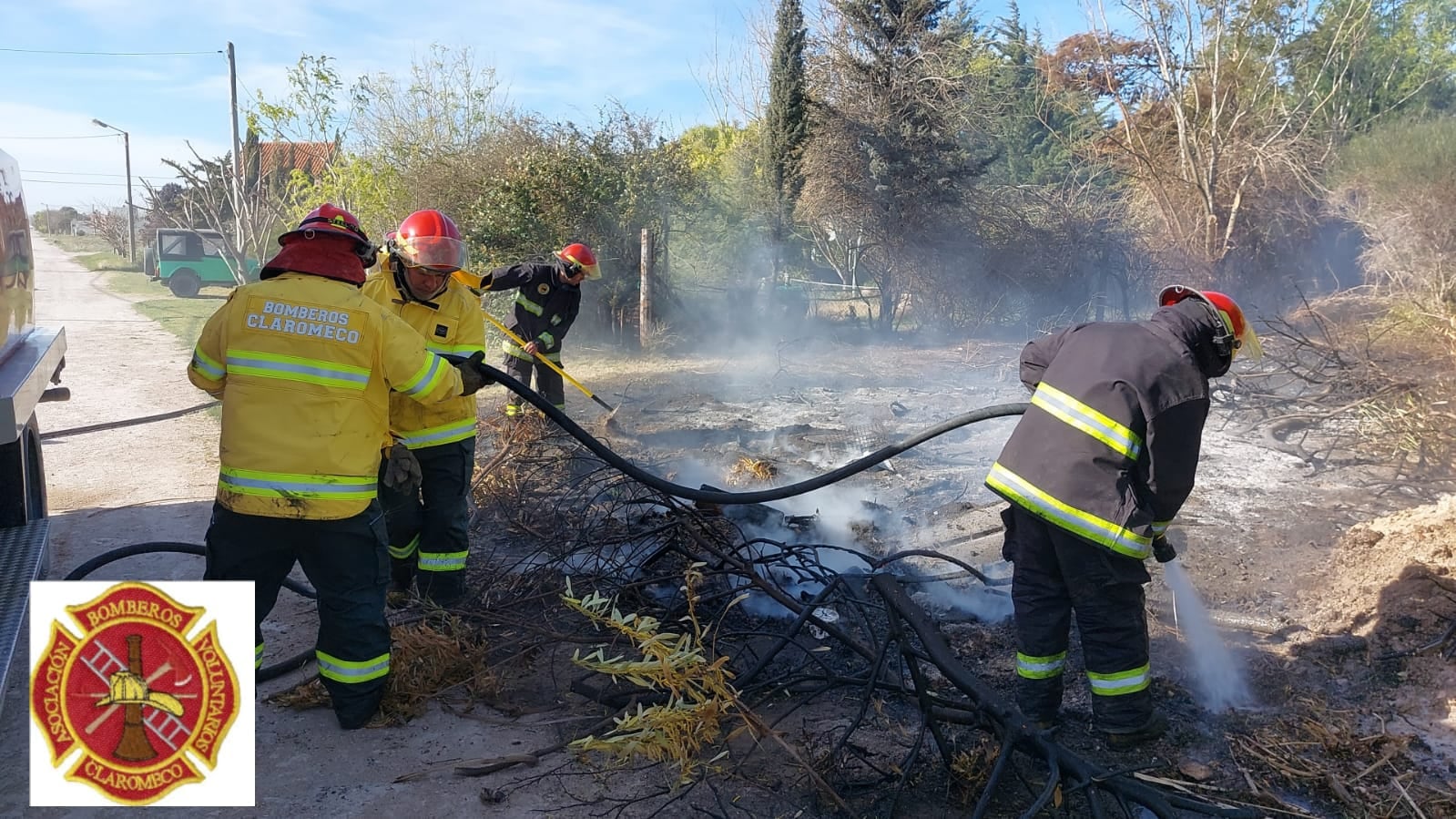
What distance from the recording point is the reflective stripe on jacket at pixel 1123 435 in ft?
10.6

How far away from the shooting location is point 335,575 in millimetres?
3256

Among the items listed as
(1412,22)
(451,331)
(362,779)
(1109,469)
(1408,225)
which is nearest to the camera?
(362,779)

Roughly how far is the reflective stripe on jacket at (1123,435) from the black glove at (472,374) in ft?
7.44

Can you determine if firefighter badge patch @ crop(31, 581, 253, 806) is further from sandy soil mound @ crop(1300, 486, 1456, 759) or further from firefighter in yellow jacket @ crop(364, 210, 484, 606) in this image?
sandy soil mound @ crop(1300, 486, 1456, 759)

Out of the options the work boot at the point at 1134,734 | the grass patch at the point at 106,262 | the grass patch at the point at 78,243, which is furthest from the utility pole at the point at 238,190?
the grass patch at the point at 78,243

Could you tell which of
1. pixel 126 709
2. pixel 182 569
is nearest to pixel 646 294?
pixel 182 569

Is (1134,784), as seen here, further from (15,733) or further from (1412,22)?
(1412,22)

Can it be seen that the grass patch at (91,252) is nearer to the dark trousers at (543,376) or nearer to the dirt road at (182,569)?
the dirt road at (182,569)

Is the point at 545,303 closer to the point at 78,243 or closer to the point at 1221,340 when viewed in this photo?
the point at 1221,340

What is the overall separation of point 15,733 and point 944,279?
51.4 feet

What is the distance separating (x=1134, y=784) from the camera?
2658mm

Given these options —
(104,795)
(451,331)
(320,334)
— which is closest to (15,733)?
(104,795)

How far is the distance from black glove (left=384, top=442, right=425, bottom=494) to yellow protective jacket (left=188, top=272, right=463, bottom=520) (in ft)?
1.25

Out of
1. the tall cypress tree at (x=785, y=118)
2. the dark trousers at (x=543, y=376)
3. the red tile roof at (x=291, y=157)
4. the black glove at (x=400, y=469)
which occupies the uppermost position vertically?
the tall cypress tree at (x=785, y=118)
